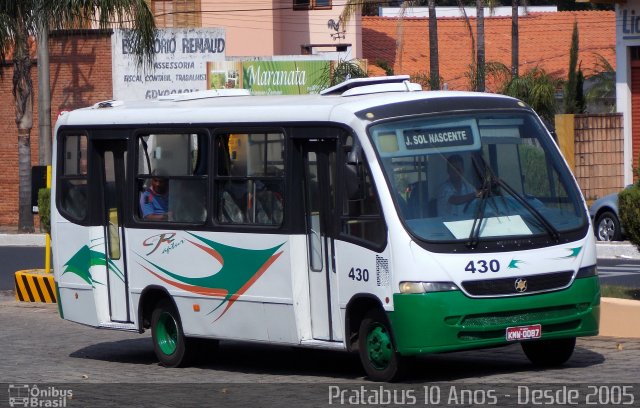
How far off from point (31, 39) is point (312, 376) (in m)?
25.9

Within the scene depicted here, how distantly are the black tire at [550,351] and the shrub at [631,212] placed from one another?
2.21 m

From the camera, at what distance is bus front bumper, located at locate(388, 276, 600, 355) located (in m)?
9.91

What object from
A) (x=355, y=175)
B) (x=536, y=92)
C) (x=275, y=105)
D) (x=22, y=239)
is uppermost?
(x=536, y=92)

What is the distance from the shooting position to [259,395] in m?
10.3

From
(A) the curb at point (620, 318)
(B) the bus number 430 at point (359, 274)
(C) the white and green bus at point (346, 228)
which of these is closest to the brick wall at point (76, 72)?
(C) the white and green bus at point (346, 228)

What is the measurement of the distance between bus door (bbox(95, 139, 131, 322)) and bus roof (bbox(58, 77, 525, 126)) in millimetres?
355

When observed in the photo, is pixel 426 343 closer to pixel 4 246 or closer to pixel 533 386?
pixel 533 386

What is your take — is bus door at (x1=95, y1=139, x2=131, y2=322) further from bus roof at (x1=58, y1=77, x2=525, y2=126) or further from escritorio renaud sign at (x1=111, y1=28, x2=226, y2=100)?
escritorio renaud sign at (x1=111, y1=28, x2=226, y2=100)

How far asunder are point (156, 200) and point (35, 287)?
6.98 m

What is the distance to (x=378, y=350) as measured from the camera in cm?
1047

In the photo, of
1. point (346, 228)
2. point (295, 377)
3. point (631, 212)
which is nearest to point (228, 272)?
point (295, 377)

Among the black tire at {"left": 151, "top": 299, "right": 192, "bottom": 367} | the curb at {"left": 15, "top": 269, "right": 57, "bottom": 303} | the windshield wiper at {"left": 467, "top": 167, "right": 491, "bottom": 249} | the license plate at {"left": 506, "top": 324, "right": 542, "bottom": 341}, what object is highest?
the windshield wiper at {"left": 467, "top": 167, "right": 491, "bottom": 249}

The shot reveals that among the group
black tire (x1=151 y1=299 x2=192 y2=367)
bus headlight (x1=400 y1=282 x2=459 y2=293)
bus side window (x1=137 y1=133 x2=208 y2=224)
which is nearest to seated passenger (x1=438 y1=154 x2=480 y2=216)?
bus headlight (x1=400 y1=282 x2=459 y2=293)

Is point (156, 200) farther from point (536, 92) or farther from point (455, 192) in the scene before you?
point (536, 92)
